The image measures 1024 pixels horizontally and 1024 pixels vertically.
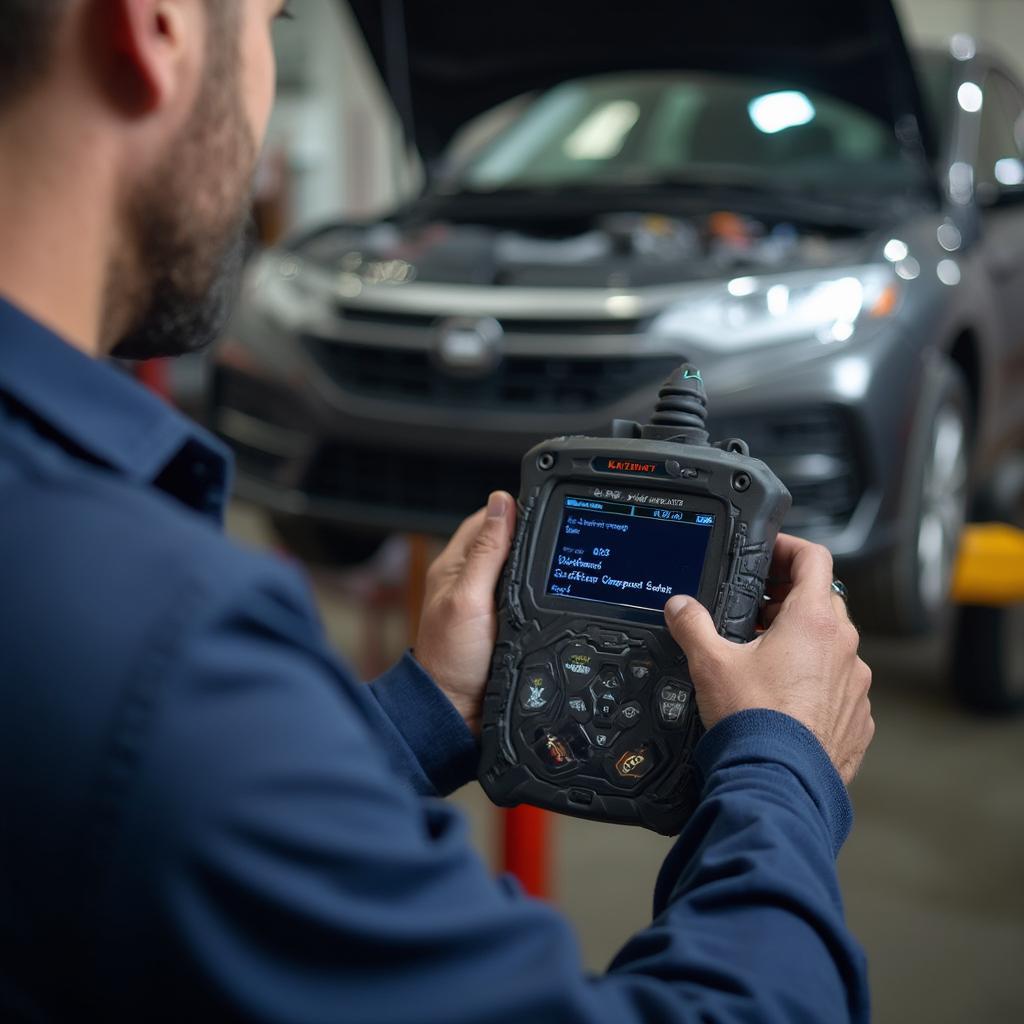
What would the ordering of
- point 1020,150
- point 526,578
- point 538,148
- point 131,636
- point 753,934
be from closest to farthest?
1. point 131,636
2. point 753,934
3. point 526,578
4. point 1020,150
5. point 538,148

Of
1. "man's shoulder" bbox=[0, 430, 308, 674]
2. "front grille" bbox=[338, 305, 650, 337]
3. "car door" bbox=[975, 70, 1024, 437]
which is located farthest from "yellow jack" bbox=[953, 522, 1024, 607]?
"man's shoulder" bbox=[0, 430, 308, 674]

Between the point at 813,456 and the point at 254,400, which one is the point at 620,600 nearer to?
the point at 813,456

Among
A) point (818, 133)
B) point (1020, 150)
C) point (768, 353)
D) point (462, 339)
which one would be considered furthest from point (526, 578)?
point (1020, 150)

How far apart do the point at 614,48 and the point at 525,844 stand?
1.55 meters

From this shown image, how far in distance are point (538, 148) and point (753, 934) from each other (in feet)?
9.10

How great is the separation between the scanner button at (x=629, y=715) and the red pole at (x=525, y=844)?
0.90 m

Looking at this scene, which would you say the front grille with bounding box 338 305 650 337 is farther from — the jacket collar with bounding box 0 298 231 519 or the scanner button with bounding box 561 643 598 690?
the jacket collar with bounding box 0 298 231 519

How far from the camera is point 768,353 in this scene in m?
2.13

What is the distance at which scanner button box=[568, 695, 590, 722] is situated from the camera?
0.78m

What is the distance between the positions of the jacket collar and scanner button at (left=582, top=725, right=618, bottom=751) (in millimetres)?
311

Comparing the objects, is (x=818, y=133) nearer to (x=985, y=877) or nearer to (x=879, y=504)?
(x=879, y=504)

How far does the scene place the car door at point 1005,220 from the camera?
2.63m

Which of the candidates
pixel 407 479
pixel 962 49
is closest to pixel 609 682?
pixel 407 479

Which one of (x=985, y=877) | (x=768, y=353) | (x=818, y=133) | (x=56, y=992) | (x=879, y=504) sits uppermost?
(x=56, y=992)
